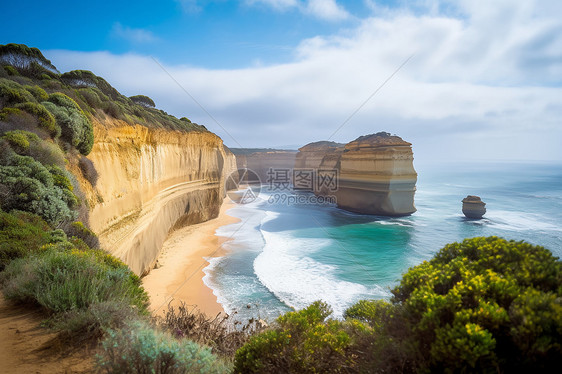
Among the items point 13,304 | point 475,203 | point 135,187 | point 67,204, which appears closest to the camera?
point 13,304

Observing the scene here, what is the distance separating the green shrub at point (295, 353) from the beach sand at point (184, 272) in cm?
385

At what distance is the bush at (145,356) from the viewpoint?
2.47 m

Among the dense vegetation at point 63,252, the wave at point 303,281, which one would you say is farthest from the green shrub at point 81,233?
the wave at point 303,281

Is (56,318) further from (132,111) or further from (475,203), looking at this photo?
(475,203)

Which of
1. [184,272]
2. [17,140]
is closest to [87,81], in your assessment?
[184,272]

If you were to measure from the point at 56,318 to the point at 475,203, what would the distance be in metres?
30.9

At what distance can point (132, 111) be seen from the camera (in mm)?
16422

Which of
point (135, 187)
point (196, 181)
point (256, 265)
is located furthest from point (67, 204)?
point (196, 181)

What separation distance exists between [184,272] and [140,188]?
4.13m

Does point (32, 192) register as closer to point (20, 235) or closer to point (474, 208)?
point (20, 235)

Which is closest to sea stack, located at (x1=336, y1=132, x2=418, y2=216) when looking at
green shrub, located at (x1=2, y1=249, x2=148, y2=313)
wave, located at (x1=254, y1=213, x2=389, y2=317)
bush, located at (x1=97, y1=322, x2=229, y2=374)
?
wave, located at (x1=254, y1=213, x2=389, y2=317)

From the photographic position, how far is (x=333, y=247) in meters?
17.8

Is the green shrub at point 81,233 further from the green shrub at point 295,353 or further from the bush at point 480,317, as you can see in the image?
the bush at point 480,317

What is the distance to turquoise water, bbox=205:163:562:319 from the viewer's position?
35.9 feet
